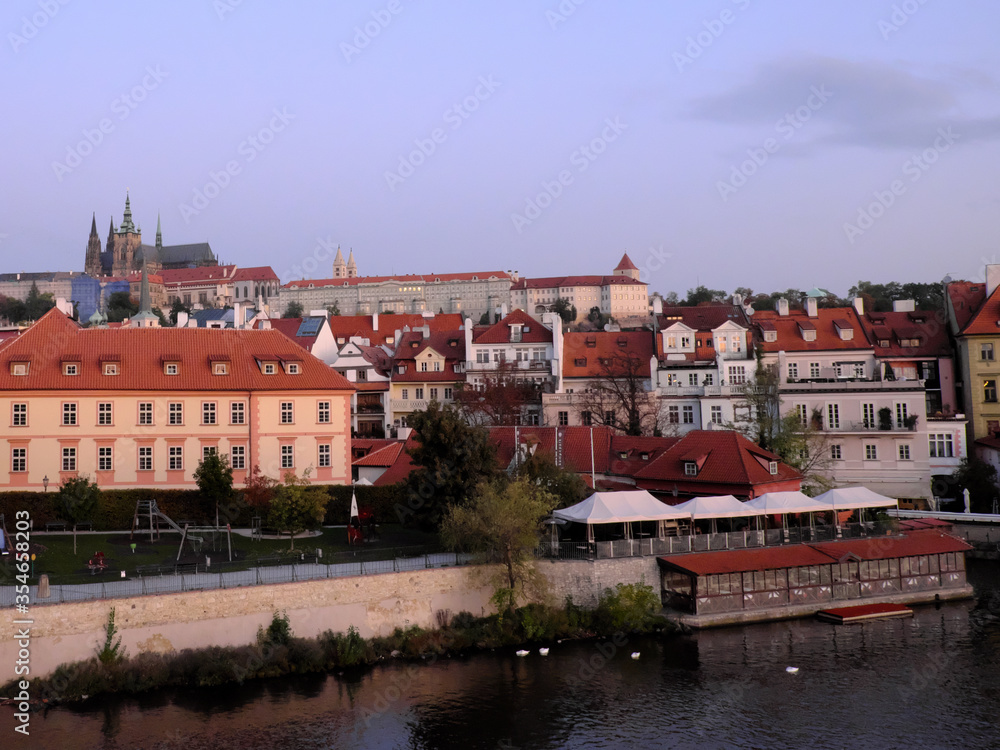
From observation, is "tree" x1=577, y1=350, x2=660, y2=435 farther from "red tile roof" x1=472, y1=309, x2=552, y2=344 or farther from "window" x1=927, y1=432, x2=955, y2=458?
"window" x1=927, y1=432, x2=955, y2=458

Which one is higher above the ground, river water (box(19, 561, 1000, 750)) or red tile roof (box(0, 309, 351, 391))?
red tile roof (box(0, 309, 351, 391))

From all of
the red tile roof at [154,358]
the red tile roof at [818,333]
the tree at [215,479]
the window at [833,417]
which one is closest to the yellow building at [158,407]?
the red tile roof at [154,358]

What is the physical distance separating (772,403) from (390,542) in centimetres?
2664

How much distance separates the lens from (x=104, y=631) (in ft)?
94.9

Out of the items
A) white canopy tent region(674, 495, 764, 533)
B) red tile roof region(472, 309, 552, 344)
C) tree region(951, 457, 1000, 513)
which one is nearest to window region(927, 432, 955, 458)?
tree region(951, 457, 1000, 513)

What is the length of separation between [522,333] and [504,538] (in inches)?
1232

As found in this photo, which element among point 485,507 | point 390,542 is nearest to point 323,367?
point 390,542

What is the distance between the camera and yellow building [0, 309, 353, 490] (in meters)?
42.4

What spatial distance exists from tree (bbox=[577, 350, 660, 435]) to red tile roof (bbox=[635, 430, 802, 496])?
1048 centimetres

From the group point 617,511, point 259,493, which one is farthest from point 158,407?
point 617,511

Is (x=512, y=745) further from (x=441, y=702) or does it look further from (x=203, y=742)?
(x=203, y=742)

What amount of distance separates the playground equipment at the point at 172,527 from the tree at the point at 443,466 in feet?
A: 24.7

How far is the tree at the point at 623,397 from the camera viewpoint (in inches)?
2207

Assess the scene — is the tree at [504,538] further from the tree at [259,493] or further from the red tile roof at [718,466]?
the red tile roof at [718,466]
